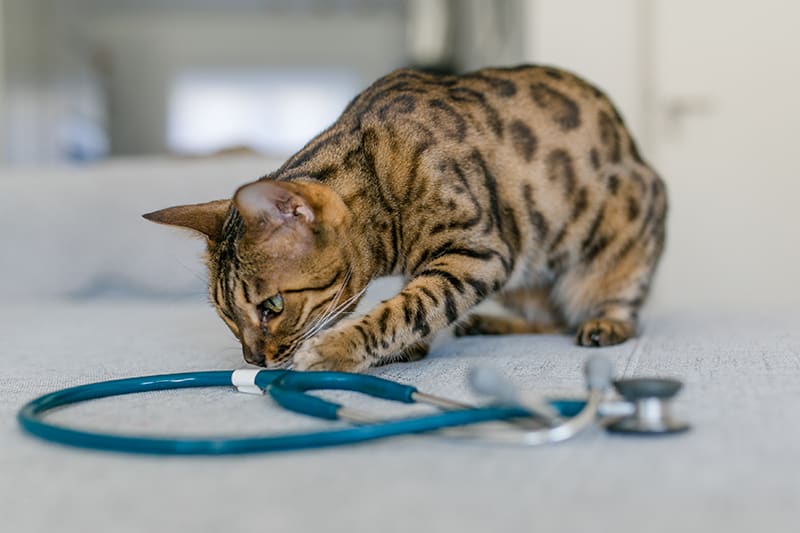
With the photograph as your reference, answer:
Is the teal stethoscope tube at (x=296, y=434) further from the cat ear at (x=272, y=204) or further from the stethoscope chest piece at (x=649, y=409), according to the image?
the cat ear at (x=272, y=204)

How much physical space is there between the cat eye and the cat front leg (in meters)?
0.09

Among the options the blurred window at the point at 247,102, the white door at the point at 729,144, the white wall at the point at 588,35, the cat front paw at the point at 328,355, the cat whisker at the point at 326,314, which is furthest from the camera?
the blurred window at the point at 247,102

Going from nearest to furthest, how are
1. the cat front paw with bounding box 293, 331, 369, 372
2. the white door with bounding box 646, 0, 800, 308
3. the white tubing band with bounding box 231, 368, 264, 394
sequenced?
the white tubing band with bounding box 231, 368, 264, 394 < the cat front paw with bounding box 293, 331, 369, 372 < the white door with bounding box 646, 0, 800, 308

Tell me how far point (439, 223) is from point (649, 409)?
67 cm

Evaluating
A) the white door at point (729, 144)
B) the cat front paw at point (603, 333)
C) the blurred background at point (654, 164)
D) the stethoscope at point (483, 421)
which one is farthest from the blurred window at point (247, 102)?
the stethoscope at point (483, 421)

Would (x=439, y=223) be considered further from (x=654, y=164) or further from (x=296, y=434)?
(x=654, y=164)

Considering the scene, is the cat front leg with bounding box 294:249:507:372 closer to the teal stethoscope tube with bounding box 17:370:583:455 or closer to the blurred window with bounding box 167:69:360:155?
the teal stethoscope tube with bounding box 17:370:583:455

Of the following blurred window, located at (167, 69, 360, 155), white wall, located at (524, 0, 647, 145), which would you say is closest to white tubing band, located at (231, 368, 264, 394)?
white wall, located at (524, 0, 647, 145)

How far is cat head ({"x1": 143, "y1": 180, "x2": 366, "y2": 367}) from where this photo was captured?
117cm

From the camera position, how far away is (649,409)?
0.70 m

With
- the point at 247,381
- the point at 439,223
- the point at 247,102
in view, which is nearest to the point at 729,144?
the point at 439,223

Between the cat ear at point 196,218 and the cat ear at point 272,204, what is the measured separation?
0.13 m

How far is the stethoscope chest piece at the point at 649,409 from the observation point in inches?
27.1

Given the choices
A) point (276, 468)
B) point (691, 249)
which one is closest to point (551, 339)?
point (276, 468)
